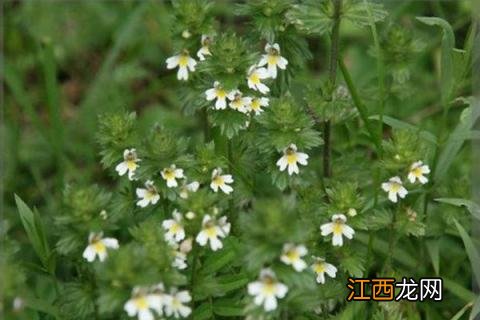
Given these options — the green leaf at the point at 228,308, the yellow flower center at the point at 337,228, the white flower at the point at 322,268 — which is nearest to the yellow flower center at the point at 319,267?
the white flower at the point at 322,268

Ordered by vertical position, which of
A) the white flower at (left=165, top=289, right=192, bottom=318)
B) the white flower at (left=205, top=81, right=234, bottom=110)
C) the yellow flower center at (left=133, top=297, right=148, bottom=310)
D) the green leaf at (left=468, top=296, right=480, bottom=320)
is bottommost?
the green leaf at (left=468, top=296, right=480, bottom=320)

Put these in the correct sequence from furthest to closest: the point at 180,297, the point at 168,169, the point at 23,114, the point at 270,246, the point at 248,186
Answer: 1. the point at 23,114
2. the point at 248,186
3. the point at 168,169
4. the point at 180,297
5. the point at 270,246

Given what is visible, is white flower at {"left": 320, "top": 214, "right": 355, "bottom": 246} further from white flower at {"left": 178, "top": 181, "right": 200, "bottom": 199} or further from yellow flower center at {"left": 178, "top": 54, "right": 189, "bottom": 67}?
yellow flower center at {"left": 178, "top": 54, "right": 189, "bottom": 67}

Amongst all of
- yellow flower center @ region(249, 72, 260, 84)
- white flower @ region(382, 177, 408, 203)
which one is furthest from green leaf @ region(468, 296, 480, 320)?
yellow flower center @ region(249, 72, 260, 84)

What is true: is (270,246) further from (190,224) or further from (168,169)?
(168,169)

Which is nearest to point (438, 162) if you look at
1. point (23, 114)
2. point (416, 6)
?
point (416, 6)

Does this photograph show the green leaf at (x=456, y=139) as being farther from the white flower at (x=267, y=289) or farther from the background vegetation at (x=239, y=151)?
the white flower at (x=267, y=289)
